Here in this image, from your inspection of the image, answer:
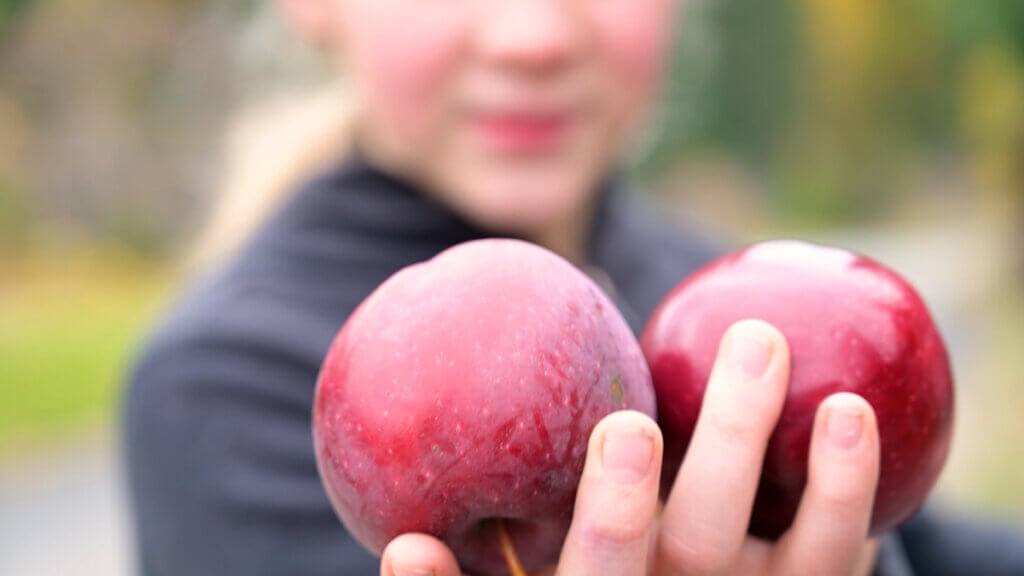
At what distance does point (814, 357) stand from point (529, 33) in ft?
1.97

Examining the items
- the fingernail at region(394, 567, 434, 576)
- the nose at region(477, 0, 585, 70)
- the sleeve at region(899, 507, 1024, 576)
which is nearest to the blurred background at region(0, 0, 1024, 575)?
the nose at region(477, 0, 585, 70)

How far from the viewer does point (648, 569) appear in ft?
2.66

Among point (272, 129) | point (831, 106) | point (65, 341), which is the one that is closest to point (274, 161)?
point (272, 129)

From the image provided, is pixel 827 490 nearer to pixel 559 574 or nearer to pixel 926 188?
pixel 559 574

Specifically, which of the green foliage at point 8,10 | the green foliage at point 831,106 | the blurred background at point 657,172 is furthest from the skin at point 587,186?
the green foliage at point 831,106

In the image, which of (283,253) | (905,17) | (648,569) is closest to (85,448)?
(283,253)

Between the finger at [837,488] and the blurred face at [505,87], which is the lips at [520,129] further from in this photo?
the finger at [837,488]

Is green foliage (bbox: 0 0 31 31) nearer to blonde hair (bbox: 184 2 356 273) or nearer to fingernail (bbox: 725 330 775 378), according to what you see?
blonde hair (bbox: 184 2 356 273)

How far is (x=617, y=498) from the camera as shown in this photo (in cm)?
68

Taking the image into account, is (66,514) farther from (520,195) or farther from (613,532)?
(613,532)

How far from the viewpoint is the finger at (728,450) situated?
75 cm

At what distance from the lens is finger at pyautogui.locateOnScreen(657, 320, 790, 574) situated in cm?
75

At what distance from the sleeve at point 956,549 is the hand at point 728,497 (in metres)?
0.85

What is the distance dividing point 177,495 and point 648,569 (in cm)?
63
